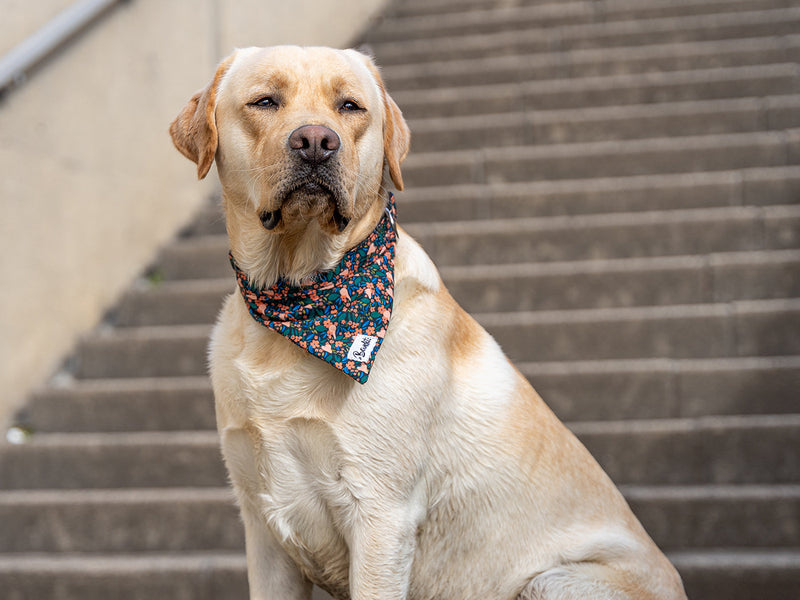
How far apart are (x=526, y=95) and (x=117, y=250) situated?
2.67 meters

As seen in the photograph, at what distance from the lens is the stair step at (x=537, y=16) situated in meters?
6.10

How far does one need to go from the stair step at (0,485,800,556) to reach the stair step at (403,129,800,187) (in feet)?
6.77

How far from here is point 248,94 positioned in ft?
5.99

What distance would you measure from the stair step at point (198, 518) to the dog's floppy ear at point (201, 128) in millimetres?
1684

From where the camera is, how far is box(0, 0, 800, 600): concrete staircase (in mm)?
3084

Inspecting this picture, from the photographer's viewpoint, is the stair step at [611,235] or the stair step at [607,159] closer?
the stair step at [611,235]

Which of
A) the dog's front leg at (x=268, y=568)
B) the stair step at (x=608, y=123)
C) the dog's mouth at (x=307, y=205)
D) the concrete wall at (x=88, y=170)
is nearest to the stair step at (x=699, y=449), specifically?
the dog's front leg at (x=268, y=568)

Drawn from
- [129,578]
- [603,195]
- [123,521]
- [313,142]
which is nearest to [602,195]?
[603,195]

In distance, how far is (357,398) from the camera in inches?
72.4

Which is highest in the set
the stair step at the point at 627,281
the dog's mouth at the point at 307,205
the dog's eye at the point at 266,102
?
the dog's eye at the point at 266,102

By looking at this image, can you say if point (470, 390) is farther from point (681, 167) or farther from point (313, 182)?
point (681, 167)

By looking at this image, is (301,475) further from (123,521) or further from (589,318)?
(589,318)

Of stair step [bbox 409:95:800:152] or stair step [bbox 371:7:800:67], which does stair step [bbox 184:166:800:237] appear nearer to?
stair step [bbox 409:95:800:152]

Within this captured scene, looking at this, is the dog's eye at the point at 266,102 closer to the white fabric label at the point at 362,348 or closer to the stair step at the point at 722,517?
the white fabric label at the point at 362,348
